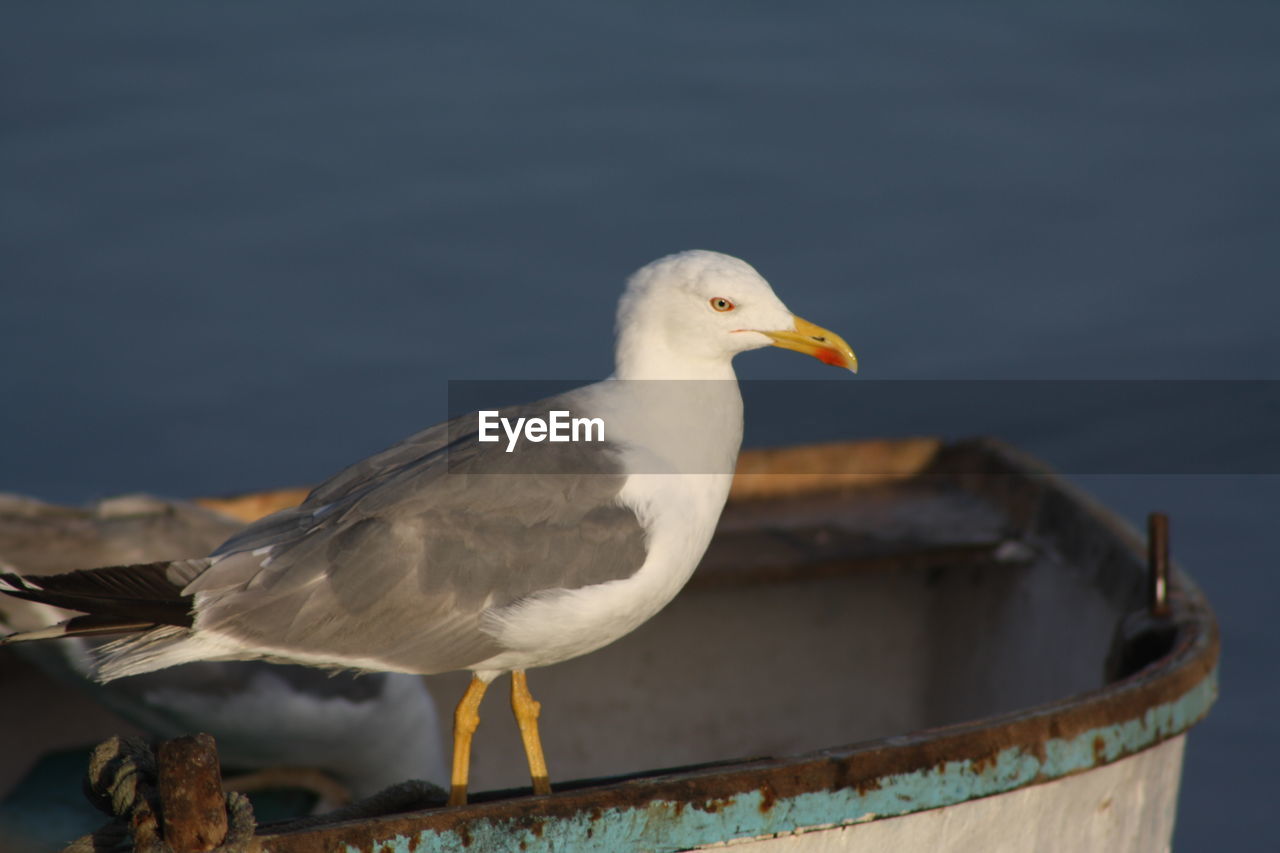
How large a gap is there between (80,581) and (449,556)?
628mm

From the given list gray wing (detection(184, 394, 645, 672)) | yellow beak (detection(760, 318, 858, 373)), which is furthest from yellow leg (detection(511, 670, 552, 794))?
yellow beak (detection(760, 318, 858, 373))

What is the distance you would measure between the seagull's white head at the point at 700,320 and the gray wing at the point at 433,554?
297 millimetres

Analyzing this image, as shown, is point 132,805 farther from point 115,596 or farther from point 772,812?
point 772,812

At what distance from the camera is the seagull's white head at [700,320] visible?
11.2 ft

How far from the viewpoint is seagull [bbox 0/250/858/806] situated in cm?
304

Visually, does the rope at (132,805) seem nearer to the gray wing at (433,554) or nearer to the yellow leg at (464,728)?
the gray wing at (433,554)

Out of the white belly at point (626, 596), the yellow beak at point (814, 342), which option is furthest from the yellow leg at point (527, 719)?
the yellow beak at point (814, 342)

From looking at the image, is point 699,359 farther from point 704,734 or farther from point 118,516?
point 704,734

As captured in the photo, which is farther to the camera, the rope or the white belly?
the white belly

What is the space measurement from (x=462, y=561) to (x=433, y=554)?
0.05 metres

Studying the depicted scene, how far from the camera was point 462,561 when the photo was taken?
3.17 m

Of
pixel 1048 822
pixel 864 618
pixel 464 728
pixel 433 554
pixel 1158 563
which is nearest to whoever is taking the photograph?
pixel 433 554

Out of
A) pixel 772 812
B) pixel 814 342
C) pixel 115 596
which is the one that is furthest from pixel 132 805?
pixel 814 342

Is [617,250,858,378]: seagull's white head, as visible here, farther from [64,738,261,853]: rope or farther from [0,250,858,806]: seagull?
[64,738,261,853]: rope
